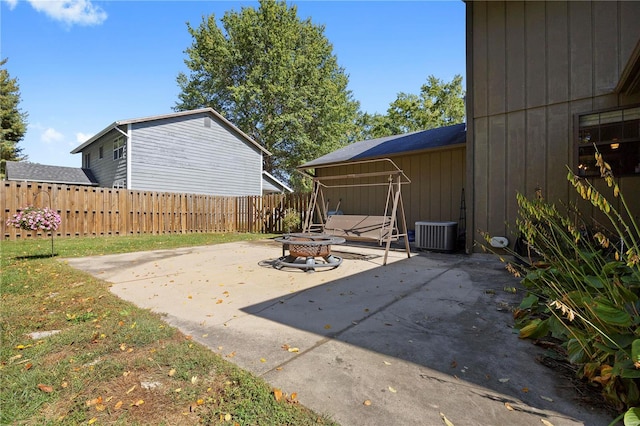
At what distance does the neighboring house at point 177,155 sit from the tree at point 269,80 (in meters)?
6.40

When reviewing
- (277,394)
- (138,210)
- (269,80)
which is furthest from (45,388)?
(269,80)

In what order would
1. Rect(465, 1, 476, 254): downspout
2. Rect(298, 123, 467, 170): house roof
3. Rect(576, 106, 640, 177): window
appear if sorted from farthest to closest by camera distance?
Rect(298, 123, 467, 170): house roof < Rect(465, 1, 476, 254): downspout < Rect(576, 106, 640, 177): window

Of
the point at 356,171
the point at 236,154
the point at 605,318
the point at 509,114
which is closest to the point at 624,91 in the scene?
the point at 509,114

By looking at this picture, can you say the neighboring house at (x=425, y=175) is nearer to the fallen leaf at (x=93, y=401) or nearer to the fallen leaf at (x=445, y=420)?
the fallen leaf at (x=445, y=420)

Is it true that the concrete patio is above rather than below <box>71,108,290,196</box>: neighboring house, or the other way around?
below

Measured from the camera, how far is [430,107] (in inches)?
934

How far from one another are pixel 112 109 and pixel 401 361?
18.0m

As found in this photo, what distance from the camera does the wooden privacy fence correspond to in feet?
26.7

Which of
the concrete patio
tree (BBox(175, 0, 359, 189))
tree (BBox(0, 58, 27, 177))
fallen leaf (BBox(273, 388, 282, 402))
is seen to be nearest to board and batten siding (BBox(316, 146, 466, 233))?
the concrete patio

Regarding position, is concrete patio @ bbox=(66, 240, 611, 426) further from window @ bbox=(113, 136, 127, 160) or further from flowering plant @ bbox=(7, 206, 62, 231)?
window @ bbox=(113, 136, 127, 160)

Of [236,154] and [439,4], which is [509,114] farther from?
[236,154]

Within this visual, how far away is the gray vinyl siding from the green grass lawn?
40.8 ft

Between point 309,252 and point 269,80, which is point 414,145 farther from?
point 269,80

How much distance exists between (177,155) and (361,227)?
12.1m
